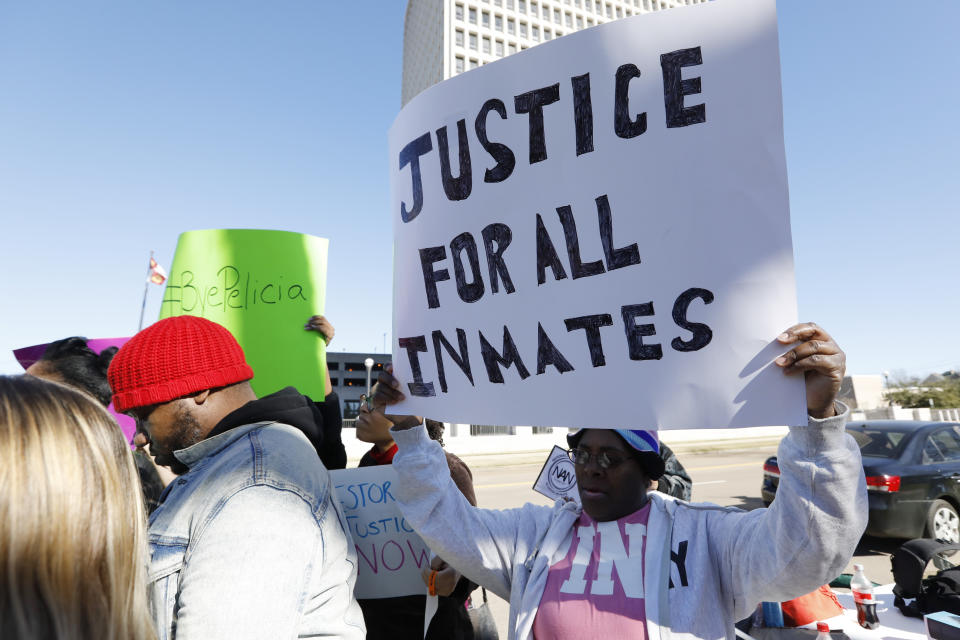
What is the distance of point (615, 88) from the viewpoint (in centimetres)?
148

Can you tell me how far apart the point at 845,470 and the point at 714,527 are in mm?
499

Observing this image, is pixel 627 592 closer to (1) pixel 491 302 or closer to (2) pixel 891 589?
(1) pixel 491 302

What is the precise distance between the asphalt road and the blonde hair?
412 cm

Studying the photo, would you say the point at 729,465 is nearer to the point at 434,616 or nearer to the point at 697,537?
the point at 434,616

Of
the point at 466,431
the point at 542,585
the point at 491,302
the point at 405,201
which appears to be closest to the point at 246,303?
the point at 405,201

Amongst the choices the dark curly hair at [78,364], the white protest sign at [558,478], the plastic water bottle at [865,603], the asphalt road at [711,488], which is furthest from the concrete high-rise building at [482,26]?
the plastic water bottle at [865,603]

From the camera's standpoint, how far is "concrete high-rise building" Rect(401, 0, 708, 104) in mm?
59062

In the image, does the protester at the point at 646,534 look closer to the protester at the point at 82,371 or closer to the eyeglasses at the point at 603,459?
the eyeglasses at the point at 603,459

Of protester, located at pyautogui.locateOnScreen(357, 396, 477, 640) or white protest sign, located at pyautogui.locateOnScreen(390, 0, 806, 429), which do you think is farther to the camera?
protester, located at pyautogui.locateOnScreen(357, 396, 477, 640)

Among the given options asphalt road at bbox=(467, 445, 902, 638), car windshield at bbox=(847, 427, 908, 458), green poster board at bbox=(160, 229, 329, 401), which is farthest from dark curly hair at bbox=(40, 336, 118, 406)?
car windshield at bbox=(847, 427, 908, 458)

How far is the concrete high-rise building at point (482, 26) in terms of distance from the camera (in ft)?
194

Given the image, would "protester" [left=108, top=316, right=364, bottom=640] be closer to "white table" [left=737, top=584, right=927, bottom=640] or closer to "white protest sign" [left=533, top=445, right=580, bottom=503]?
"white table" [left=737, top=584, right=927, bottom=640]

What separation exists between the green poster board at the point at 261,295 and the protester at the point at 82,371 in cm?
55

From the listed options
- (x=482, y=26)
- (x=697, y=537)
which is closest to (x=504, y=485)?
(x=697, y=537)
